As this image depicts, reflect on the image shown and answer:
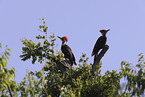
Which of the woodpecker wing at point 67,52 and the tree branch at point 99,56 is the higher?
the woodpecker wing at point 67,52

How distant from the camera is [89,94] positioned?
9461mm

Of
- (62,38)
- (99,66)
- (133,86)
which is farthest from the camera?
(62,38)

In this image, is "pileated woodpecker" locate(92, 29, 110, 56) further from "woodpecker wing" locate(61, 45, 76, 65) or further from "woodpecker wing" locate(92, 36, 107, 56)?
"woodpecker wing" locate(61, 45, 76, 65)

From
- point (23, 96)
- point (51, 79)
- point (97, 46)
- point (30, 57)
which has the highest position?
point (97, 46)

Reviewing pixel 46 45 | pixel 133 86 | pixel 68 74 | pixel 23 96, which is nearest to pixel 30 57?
pixel 46 45

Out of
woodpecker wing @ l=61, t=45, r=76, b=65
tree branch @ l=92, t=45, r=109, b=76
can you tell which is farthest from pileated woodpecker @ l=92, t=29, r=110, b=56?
woodpecker wing @ l=61, t=45, r=76, b=65

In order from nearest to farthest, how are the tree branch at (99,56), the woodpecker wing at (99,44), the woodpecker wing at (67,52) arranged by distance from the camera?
the tree branch at (99,56) < the woodpecker wing at (99,44) < the woodpecker wing at (67,52)

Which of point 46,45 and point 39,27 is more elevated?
point 39,27

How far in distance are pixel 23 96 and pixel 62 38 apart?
5254mm

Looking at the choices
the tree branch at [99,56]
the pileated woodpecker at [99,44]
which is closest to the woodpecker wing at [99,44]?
the pileated woodpecker at [99,44]

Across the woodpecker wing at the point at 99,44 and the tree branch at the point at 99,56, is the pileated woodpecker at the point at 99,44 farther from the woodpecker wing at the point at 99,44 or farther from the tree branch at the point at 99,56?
the tree branch at the point at 99,56

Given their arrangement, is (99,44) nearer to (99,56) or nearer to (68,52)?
(99,56)

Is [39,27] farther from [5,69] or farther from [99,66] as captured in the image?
[5,69]

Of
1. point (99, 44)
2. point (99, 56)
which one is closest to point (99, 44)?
point (99, 44)
